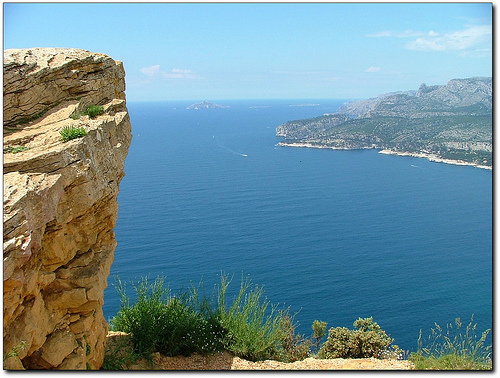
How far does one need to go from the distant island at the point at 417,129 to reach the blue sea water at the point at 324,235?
3894 mm

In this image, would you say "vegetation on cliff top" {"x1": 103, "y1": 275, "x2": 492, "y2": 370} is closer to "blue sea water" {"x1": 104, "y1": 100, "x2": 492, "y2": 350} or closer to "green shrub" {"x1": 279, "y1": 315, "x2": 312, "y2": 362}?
"green shrub" {"x1": 279, "y1": 315, "x2": 312, "y2": 362}

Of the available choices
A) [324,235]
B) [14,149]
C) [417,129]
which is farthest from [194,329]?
[417,129]

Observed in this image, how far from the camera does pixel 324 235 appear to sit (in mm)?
37312

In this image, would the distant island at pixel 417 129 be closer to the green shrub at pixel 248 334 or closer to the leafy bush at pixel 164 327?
the green shrub at pixel 248 334

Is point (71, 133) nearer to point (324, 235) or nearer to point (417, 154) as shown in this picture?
point (324, 235)

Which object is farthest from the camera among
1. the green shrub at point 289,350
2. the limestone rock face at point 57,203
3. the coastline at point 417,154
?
the coastline at point 417,154

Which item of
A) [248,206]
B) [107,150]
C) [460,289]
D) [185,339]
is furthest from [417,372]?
[248,206]

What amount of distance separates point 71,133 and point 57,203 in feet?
2.71

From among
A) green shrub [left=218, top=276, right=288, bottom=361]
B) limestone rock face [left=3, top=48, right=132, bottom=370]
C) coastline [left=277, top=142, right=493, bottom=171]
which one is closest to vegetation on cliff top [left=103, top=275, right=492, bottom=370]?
green shrub [left=218, top=276, right=288, bottom=361]

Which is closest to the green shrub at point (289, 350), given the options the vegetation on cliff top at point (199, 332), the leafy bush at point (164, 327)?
the vegetation on cliff top at point (199, 332)

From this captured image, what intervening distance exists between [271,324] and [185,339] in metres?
1.36

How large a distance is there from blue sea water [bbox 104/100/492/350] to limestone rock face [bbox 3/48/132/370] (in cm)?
687

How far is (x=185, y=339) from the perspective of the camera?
20.5 feet

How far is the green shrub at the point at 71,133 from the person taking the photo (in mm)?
4816
